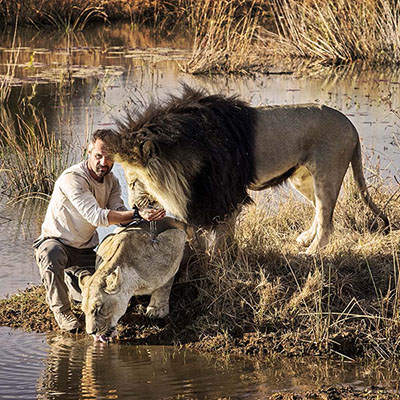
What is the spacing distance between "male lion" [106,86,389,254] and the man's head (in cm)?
12

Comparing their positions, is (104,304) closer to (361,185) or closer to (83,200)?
(83,200)

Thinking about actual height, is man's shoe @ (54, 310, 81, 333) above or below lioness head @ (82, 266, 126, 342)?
below

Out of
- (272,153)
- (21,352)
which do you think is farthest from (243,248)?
(21,352)

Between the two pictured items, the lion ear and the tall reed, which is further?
the tall reed

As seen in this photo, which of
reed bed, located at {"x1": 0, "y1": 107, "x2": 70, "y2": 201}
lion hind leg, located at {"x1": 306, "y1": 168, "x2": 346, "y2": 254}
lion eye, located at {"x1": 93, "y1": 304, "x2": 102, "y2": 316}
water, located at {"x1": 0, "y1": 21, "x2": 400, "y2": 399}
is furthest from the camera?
reed bed, located at {"x1": 0, "y1": 107, "x2": 70, "y2": 201}

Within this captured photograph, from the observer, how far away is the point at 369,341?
219 inches

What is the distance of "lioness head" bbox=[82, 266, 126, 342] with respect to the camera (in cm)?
543

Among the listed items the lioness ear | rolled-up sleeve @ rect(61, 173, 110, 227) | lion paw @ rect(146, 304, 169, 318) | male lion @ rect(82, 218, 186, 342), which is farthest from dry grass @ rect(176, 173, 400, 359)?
rolled-up sleeve @ rect(61, 173, 110, 227)

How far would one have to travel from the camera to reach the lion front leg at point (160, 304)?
588cm

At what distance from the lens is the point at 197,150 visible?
5996 mm

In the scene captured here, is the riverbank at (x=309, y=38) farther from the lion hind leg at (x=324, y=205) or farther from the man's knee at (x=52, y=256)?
the man's knee at (x=52, y=256)

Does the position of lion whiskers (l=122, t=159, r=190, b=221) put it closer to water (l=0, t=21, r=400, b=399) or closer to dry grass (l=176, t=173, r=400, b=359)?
dry grass (l=176, t=173, r=400, b=359)

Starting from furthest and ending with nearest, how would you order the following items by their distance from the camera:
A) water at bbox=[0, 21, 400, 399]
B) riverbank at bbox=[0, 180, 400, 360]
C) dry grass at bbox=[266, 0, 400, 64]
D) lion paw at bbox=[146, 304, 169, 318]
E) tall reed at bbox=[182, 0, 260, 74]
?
dry grass at bbox=[266, 0, 400, 64], tall reed at bbox=[182, 0, 260, 74], lion paw at bbox=[146, 304, 169, 318], riverbank at bbox=[0, 180, 400, 360], water at bbox=[0, 21, 400, 399]

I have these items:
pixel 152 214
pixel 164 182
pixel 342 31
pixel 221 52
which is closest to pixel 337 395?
pixel 152 214
